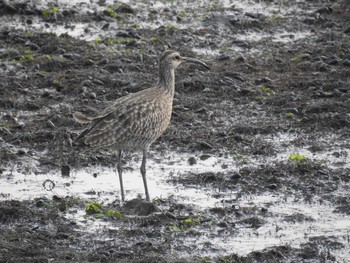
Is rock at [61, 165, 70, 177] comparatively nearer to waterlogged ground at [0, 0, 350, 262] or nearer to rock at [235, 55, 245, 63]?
waterlogged ground at [0, 0, 350, 262]

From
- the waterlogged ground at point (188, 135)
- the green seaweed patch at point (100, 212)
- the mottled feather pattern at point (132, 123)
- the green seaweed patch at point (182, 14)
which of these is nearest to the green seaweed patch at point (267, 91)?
the waterlogged ground at point (188, 135)

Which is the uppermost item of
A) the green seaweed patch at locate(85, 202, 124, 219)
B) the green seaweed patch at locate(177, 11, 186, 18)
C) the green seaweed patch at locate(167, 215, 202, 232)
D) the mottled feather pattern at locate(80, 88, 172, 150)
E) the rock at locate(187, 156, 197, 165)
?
the green seaweed patch at locate(177, 11, 186, 18)

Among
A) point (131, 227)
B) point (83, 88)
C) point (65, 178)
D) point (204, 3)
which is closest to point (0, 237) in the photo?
point (131, 227)

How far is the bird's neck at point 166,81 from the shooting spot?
14.2m

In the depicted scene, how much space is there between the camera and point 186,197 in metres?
13.3

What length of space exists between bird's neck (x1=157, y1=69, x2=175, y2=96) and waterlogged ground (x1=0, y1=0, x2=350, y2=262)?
47.1 inches

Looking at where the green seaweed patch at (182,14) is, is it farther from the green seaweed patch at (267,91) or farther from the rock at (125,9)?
the green seaweed patch at (267,91)

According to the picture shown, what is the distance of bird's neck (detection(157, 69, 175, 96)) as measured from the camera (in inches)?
560

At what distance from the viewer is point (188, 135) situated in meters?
15.7

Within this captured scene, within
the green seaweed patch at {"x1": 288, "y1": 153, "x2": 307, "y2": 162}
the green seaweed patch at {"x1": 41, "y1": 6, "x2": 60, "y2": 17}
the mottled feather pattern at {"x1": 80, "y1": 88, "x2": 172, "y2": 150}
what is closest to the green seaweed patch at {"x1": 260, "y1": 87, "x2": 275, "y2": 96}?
the green seaweed patch at {"x1": 288, "y1": 153, "x2": 307, "y2": 162}

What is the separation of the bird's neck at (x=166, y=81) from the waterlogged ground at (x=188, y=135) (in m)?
1.20

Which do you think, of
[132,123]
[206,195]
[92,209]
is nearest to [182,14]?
[132,123]

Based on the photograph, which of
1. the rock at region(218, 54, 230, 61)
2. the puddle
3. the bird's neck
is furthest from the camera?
the rock at region(218, 54, 230, 61)

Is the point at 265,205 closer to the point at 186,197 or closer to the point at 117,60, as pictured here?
the point at 186,197
